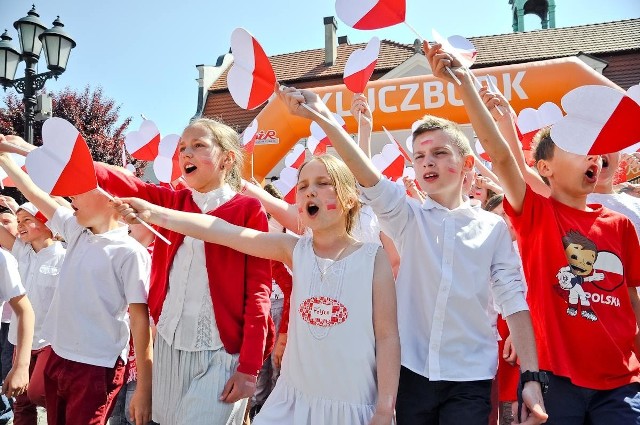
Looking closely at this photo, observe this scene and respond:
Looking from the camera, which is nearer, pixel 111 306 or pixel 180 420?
pixel 180 420

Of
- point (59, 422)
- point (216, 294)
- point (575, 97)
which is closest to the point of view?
point (575, 97)

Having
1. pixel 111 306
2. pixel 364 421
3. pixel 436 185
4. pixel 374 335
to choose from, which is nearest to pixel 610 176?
pixel 436 185

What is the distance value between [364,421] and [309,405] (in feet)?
0.62

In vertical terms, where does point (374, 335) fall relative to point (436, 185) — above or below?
below

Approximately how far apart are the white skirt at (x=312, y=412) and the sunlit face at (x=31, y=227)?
122 inches

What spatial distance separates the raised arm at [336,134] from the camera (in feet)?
6.04

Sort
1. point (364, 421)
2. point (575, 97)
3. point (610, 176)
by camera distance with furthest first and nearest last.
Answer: point (610, 176) → point (575, 97) → point (364, 421)

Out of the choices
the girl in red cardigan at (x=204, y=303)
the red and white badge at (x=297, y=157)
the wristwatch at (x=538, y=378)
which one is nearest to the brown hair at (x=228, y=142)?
the girl in red cardigan at (x=204, y=303)

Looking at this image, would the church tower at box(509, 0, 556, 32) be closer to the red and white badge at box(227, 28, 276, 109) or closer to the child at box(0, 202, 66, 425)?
the child at box(0, 202, 66, 425)

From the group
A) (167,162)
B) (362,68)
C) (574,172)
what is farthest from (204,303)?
(167,162)

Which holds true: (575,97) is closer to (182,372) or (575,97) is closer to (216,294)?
(216,294)

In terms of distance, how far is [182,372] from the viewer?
2.04 metres

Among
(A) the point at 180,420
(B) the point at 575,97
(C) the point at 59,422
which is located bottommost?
(C) the point at 59,422

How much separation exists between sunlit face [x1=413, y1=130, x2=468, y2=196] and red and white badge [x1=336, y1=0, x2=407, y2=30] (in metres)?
0.53
